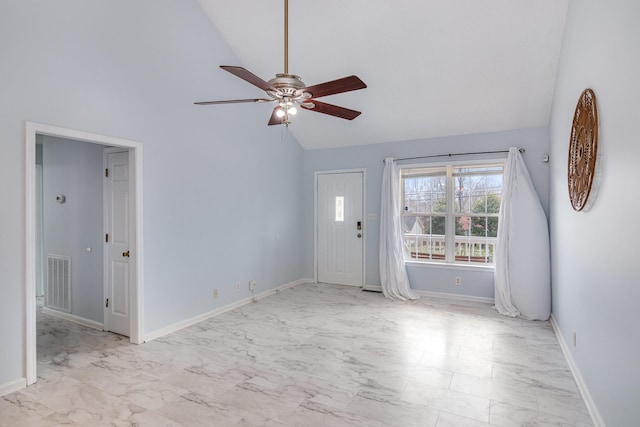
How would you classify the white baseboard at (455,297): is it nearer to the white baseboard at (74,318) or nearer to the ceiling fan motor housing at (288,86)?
the ceiling fan motor housing at (288,86)

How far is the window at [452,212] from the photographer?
514 centimetres

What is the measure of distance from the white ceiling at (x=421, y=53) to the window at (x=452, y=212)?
2.23 ft

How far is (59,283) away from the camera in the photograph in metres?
4.41

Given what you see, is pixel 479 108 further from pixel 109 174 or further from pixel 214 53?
pixel 109 174

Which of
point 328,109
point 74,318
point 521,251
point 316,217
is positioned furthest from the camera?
point 316,217

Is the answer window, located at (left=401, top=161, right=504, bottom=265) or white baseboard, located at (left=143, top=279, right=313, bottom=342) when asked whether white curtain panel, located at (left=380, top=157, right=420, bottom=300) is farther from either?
white baseboard, located at (left=143, top=279, right=313, bottom=342)

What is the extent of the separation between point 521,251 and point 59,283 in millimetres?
5963

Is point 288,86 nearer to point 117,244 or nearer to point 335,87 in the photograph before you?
point 335,87

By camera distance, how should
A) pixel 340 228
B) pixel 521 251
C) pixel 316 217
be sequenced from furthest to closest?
pixel 316 217, pixel 340 228, pixel 521 251

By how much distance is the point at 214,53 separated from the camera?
14.4 feet

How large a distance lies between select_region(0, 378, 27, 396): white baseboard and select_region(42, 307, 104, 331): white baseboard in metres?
1.30

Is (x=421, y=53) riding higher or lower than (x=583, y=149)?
higher

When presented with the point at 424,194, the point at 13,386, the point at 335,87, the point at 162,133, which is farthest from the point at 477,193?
the point at 13,386

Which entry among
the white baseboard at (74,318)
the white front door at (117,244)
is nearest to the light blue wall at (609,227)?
the white front door at (117,244)
